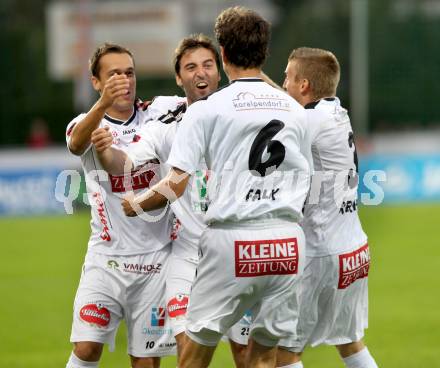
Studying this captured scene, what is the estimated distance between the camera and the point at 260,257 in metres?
6.08

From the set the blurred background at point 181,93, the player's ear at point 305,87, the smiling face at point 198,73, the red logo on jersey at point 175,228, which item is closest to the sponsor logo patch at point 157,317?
the red logo on jersey at point 175,228

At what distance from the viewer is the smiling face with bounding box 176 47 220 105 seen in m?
7.43

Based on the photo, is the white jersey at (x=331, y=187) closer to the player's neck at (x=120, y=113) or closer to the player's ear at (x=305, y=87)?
the player's ear at (x=305, y=87)

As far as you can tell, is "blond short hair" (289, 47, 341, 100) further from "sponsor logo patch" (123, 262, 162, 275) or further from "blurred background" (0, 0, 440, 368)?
"blurred background" (0, 0, 440, 368)

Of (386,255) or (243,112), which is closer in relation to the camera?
(243,112)

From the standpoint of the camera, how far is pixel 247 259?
19.9ft

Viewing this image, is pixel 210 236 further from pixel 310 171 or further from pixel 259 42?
pixel 259 42

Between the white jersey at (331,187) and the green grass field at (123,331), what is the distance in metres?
2.84

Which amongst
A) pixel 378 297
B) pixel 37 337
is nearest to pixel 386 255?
pixel 378 297

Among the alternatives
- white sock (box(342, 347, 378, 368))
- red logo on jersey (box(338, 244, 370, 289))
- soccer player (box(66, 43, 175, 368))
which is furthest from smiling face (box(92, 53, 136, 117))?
white sock (box(342, 347, 378, 368))

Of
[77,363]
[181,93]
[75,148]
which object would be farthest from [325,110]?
[181,93]

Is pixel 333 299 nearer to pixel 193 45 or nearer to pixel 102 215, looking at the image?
pixel 102 215

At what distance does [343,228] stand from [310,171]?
1003mm

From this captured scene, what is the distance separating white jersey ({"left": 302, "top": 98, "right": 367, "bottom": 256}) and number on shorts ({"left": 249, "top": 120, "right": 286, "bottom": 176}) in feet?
3.35
